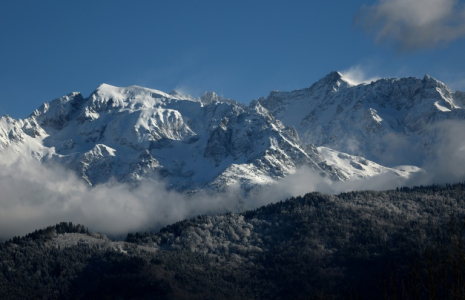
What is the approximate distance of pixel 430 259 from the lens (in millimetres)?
68875

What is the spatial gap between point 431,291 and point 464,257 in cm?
446

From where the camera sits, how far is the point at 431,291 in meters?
66.1

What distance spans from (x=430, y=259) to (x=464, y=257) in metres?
3.26

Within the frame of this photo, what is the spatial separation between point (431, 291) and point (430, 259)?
3.79m

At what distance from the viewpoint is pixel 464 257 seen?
220ft

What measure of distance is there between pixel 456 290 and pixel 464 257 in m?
3.15

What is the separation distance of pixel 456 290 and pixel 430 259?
11.9ft

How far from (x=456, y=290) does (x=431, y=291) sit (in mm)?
2870

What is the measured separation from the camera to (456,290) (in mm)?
67250
